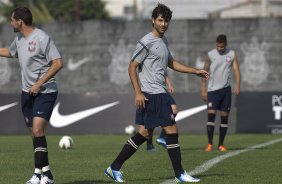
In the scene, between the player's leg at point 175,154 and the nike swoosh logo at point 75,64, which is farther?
Answer: the nike swoosh logo at point 75,64

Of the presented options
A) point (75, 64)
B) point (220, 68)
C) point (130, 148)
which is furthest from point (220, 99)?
point (75, 64)

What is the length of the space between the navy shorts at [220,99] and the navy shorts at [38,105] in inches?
266

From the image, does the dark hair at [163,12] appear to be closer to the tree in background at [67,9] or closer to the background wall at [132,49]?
the background wall at [132,49]

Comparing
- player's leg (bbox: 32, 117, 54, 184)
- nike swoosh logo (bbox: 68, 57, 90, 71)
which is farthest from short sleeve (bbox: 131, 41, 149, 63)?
nike swoosh logo (bbox: 68, 57, 90, 71)

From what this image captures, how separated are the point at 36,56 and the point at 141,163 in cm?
388

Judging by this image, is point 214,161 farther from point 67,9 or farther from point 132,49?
point 67,9

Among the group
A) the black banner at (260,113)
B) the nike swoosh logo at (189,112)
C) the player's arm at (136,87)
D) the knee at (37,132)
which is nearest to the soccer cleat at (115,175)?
the player's arm at (136,87)

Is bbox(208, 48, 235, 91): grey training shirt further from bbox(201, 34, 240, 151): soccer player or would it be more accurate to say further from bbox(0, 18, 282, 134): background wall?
bbox(0, 18, 282, 134): background wall

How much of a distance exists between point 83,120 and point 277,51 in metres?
9.90

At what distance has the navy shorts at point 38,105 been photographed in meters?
10.2

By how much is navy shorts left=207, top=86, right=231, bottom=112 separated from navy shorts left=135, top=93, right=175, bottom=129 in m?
5.87

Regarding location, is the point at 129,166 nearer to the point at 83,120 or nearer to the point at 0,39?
the point at 83,120

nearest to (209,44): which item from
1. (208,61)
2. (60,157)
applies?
(208,61)

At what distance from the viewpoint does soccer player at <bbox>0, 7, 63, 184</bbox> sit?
1020cm
